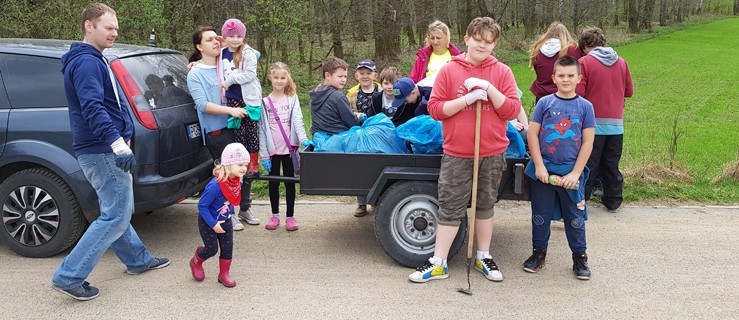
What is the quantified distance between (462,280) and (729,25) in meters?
60.4

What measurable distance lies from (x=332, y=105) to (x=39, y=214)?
2381 millimetres

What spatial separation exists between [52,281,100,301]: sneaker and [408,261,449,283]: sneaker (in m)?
2.14

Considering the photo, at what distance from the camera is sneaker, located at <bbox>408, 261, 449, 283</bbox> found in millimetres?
4539

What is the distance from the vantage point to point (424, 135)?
4879mm

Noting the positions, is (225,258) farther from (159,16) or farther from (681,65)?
(681,65)

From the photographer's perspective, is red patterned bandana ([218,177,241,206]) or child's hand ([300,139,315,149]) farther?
child's hand ([300,139,315,149])

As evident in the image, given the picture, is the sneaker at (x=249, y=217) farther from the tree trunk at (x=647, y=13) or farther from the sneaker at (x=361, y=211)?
the tree trunk at (x=647, y=13)

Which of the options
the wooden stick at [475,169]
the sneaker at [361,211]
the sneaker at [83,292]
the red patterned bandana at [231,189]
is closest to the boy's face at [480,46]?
the wooden stick at [475,169]

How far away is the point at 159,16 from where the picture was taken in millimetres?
14336

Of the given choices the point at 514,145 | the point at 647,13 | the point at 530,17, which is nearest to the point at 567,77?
the point at 514,145

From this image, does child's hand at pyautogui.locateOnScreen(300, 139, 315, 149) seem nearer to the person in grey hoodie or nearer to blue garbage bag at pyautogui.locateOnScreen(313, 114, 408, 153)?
blue garbage bag at pyautogui.locateOnScreen(313, 114, 408, 153)

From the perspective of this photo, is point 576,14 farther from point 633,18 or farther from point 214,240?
point 214,240

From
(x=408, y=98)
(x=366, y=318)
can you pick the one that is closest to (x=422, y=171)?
(x=408, y=98)

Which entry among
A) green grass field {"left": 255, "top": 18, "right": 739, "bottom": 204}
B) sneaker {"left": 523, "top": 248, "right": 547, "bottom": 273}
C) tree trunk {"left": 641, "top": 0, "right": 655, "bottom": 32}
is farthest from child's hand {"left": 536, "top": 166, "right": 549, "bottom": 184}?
tree trunk {"left": 641, "top": 0, "right": 655, "bottom": 32}
